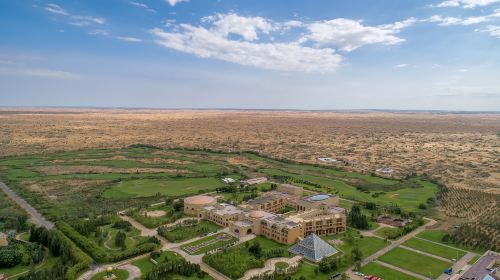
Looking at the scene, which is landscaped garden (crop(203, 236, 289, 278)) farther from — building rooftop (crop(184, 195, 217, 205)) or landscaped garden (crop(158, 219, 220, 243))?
building rooftop (crop(184, 195, 217, 205))

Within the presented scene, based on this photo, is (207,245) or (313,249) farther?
(207,245)

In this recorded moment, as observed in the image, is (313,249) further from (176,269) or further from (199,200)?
(199,200)

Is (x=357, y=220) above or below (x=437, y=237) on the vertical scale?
above

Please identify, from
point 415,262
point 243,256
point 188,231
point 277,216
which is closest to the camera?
point 415,262

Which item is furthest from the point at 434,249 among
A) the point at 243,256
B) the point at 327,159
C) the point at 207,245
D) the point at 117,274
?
the point at 327,159

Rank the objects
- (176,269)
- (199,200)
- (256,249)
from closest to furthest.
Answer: (176,269) → (256,249) → (199,200)

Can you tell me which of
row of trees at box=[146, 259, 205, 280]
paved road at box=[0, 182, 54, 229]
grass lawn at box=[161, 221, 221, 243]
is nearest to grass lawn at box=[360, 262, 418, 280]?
row of trees at box=[146, 259, 205, 280]

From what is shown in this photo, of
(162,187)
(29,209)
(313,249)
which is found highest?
(313,249)
